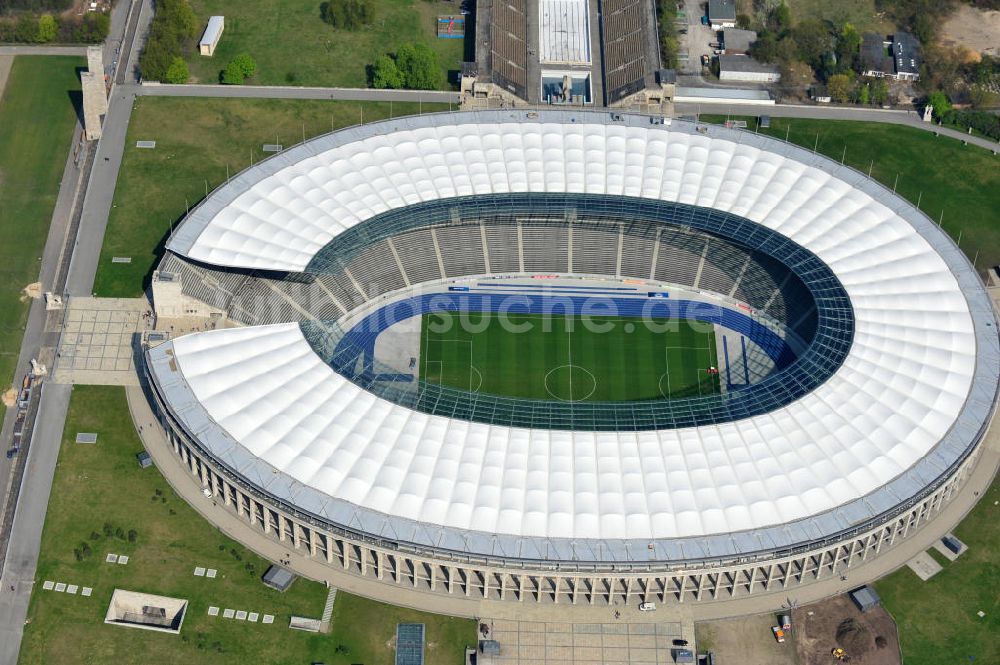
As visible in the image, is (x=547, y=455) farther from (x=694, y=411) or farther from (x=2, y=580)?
(x=2, y=580)

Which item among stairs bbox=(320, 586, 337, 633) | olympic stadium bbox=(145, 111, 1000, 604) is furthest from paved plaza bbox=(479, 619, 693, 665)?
stairs bbox=(320, 586, 337, 633)

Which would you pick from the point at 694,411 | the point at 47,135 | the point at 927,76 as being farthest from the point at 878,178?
the point at 47,135

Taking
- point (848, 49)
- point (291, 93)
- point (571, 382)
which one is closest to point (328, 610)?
point (571, 382)

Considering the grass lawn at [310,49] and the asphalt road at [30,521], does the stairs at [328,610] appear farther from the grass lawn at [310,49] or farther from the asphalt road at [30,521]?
the grass lawn at [310,49]

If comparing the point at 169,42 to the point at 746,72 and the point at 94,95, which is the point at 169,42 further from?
the point at 746,72

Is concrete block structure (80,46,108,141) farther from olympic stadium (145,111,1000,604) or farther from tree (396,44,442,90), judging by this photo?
tree (396,44,442,90)

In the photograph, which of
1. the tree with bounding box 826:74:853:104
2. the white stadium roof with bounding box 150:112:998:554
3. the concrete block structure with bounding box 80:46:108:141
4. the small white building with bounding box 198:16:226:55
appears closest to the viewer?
the white stadium roof with bounding box 150:112:998:554
